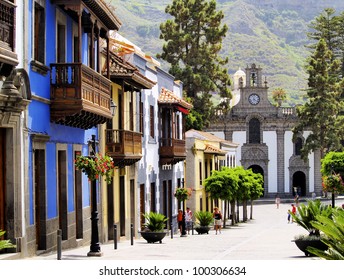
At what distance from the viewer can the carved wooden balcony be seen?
48.1 ft

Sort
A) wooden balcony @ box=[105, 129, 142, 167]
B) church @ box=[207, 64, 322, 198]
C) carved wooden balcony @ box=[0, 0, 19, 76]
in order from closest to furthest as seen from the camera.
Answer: carved wooden balcony @ box=[0, 0, 19, 76] < wooden balcony @ box=[105, 129, 142, 167] < church @ box=[207, 64, 322, 198]

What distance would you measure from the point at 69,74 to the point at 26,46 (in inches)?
94.0

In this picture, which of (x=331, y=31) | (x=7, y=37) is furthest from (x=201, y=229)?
(x=331, y=31)

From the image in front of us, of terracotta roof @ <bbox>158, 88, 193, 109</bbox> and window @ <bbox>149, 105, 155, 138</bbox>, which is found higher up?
terracotta roof @ <bbox>158, 88, 193, 109</bbox>

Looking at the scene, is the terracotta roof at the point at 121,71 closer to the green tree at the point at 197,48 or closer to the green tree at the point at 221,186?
the green tree at the point at 221,186

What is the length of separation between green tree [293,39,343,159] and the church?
5752 millimetres

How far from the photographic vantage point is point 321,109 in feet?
283

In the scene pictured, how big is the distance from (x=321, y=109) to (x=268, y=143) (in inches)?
371

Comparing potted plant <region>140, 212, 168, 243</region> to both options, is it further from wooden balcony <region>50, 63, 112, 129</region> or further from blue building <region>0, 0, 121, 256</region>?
wooden balcony <region>50, 63, 112, 129</region>

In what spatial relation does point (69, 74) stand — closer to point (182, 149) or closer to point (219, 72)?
point (182, 149)

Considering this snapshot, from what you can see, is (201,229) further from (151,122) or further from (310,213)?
(310,213)

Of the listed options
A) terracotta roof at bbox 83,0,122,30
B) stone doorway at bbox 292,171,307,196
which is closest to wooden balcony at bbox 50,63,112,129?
terracotta roof at bbox 83,0,122,30

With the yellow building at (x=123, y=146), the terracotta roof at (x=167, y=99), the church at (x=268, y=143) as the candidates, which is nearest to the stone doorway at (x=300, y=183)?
the church at (x=268, y=143)
